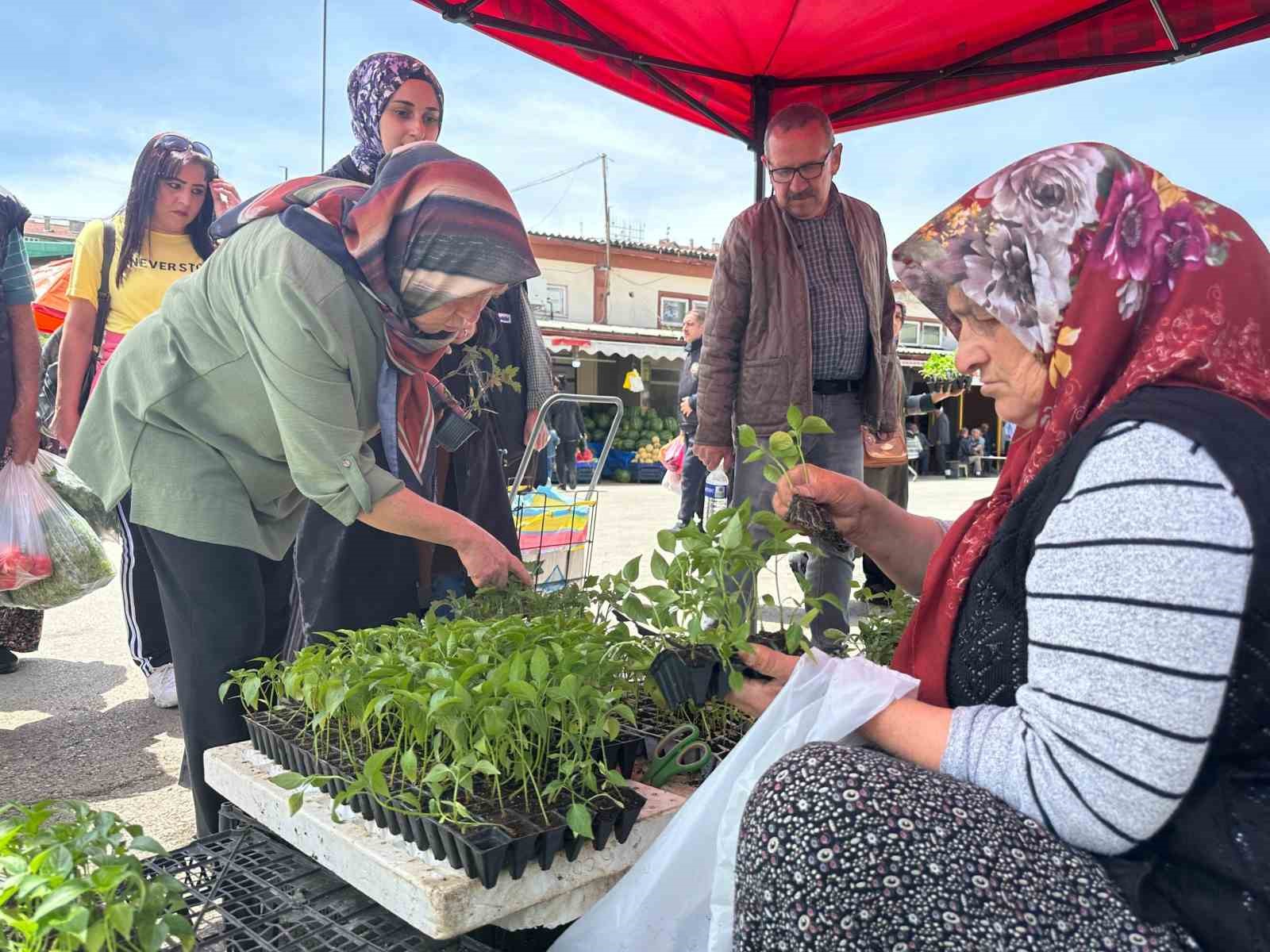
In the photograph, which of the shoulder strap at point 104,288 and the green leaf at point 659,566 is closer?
the green leaf at point 659,566

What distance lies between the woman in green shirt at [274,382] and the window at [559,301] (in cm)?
1883

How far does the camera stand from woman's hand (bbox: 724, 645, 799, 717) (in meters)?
1.36

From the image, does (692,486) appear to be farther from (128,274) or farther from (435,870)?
(435,870)

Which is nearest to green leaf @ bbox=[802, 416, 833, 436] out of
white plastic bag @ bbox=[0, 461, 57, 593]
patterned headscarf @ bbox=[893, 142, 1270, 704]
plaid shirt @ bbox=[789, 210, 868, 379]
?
patterned headscarf @ bbox=[893, 142, 1270, 704]

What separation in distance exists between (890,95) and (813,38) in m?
0.48

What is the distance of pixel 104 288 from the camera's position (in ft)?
11.1

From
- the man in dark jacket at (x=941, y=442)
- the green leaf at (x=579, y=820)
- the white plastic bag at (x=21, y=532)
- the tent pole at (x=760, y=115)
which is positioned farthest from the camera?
the man in dark jacket at (x=941, y=442)

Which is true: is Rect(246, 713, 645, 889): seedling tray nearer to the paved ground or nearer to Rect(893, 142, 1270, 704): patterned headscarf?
Rect(893, 142, 1270, 704): patterned headscarf

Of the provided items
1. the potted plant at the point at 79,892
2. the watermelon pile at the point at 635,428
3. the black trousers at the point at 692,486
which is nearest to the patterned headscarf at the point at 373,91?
the potted plant at the point at 79,892

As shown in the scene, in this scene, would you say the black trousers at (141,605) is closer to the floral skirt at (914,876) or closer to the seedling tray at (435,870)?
the seedling tray at (435,870)

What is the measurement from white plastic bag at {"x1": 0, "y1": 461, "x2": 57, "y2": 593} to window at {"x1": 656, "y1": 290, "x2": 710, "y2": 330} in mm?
19107

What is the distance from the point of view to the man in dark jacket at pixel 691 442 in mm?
6352

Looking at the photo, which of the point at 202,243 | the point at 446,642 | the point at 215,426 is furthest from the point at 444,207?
the point at 202,243

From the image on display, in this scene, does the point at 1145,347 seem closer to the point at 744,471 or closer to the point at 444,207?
the point at 444,207
